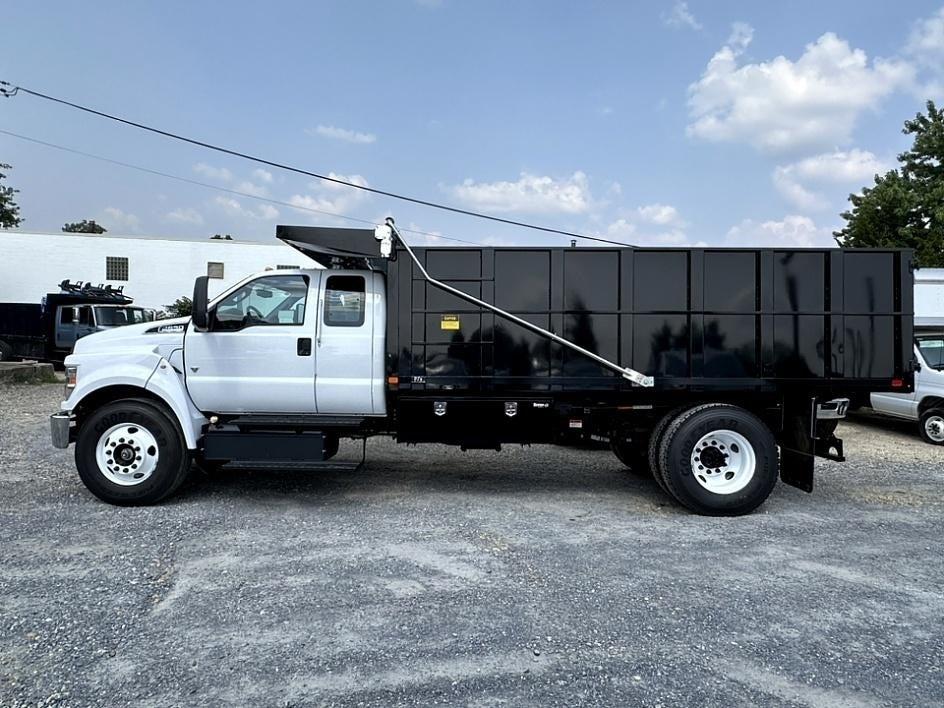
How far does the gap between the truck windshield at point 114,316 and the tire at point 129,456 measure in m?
14.2

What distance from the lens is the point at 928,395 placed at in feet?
31.2

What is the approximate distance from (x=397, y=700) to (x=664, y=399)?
3940 mm

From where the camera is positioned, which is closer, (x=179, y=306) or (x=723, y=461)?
(x=723, y=461)

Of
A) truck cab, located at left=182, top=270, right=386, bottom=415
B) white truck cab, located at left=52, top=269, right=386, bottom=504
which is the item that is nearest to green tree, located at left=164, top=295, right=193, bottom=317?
white truck cab, located at left=52, top=269, right=386, bottom=504

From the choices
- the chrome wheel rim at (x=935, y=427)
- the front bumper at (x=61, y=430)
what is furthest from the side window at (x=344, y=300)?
the chrome wheel rim at (x=935, y=427)

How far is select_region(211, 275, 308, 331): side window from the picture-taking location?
19.2ft

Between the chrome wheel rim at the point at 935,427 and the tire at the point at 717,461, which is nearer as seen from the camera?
the tire at the point at 717,461

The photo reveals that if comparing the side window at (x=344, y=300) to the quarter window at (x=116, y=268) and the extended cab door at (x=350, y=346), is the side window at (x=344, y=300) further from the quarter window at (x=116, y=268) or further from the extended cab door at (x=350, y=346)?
the quarter window at (x=116, y=268)

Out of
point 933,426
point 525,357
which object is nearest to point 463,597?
point 525,357

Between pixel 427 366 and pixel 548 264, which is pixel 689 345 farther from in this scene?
pixel 427 366

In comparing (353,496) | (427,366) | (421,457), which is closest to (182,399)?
(353,496)

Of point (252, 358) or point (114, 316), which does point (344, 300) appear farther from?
point (114, 316)

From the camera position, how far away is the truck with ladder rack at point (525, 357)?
5.65 metres

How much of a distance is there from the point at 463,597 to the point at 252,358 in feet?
10.4
